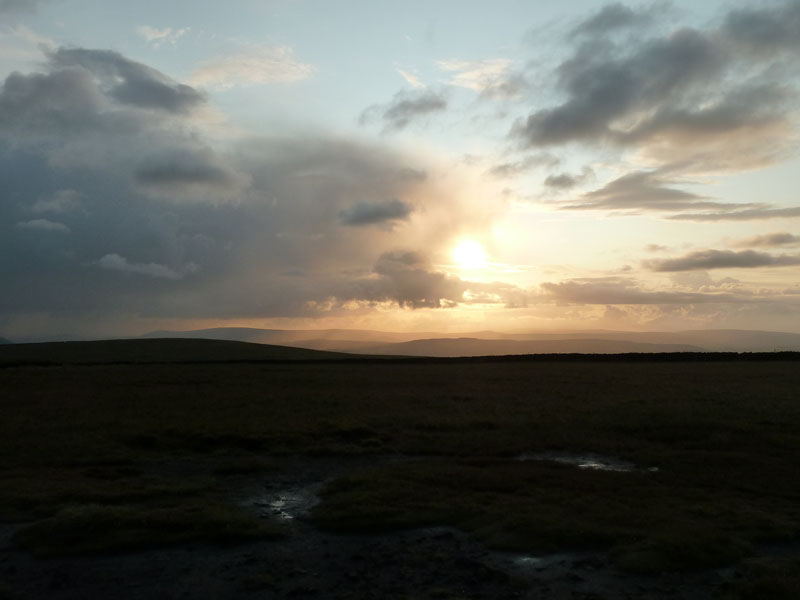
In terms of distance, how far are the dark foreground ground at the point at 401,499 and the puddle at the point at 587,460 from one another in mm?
186

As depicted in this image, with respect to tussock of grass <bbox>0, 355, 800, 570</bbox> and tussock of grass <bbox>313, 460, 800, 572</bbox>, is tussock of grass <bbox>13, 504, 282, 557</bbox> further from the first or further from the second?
tussock of grass <bbox>313, 460, 800, 572</bbox>

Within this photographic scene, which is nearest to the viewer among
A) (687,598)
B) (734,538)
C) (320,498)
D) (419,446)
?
(687,598)

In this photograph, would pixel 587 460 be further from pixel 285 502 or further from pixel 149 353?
pixel 149 353

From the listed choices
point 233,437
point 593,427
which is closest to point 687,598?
point 593,427

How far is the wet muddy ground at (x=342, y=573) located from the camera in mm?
12109

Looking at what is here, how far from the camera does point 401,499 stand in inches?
723

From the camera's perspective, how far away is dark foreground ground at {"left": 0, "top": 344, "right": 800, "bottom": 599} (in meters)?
12.8

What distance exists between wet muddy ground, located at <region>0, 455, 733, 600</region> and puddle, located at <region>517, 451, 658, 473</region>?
31.8 ft

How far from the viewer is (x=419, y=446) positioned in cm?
2714

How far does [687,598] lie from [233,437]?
A: 2241 cm

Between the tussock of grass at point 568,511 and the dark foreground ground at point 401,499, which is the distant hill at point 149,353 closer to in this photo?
the dark foreground ground at point 401,499

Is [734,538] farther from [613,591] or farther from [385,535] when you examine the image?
[385,535]

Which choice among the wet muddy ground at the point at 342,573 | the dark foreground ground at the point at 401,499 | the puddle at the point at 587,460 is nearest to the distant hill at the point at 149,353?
the dark foreground ground at the point at 401,499

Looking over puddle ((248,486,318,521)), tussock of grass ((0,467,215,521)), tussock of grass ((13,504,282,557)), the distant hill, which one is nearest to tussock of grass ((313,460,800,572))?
puddle ((248,486,318,521))
